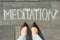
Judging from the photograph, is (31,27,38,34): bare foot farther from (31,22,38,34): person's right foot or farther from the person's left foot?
the person's left foot

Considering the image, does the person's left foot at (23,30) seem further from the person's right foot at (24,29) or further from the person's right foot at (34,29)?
the person's right foot at (34,29)

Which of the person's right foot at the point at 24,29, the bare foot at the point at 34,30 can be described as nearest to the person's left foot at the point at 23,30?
the person's right foot at the point at 24,29

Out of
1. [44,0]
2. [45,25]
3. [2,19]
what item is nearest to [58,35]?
[45,25]

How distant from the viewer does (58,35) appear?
419 centimetres

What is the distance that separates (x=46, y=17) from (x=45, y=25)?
118mm

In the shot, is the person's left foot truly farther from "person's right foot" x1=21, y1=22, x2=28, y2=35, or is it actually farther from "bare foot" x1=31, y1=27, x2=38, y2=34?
"bare foot" x1=31, y1=27, x2=38, y2=34

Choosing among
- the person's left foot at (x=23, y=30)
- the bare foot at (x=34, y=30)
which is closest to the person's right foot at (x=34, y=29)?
the bare foot at (x=34, y=30)

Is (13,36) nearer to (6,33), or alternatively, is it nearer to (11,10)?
(6,33)

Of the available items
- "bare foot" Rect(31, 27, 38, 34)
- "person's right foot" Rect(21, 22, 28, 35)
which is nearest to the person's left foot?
"person's right foot" Rect(21, 22, 28, 35)

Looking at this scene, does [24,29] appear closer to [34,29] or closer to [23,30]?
[23,30]

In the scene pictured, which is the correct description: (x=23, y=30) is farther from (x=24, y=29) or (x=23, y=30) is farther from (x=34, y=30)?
(x=34, y=30)

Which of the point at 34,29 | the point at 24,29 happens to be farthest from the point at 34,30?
the point at 24,29

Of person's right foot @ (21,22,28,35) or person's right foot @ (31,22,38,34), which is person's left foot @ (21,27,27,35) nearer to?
person's right foot @ (21,22,28,35)

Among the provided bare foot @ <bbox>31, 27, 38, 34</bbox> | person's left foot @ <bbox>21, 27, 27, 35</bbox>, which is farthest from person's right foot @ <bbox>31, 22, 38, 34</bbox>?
person's left foot @ <bbox>21, 27, 27, 35</bbox>
